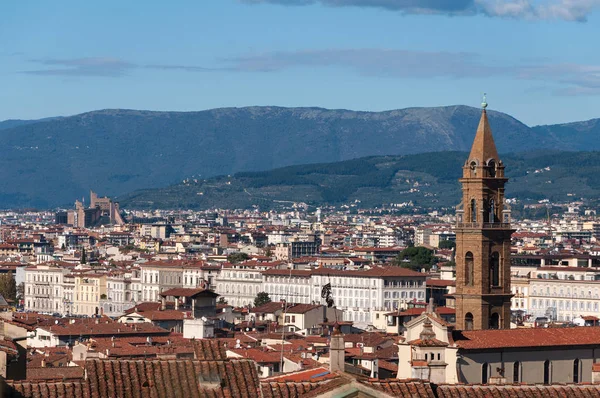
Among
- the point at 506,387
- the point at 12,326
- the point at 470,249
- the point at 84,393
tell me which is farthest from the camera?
the point at 470,249

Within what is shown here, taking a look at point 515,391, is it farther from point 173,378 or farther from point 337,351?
point 173,378

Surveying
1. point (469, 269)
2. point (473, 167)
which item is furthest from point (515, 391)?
point (473, 167)

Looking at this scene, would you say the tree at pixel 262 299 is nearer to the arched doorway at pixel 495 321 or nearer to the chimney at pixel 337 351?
the arched doorway at pixel 495 321

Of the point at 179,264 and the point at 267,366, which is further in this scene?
the point at 179,264

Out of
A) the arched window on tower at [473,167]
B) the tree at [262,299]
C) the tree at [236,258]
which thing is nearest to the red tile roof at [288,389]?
the arched window on tower at [473,167]

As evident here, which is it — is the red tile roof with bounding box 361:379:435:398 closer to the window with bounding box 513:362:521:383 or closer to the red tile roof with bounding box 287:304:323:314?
the window with bounding box 513:362:521:383

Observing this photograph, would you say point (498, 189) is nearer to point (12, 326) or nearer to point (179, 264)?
point (12, 326)

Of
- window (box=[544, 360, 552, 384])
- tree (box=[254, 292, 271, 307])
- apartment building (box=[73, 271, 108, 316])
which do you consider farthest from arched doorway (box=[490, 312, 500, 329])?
apartment building (box=[73, 271, 108, 316])

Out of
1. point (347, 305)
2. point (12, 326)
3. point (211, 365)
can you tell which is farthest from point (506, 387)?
point (347, 305)
